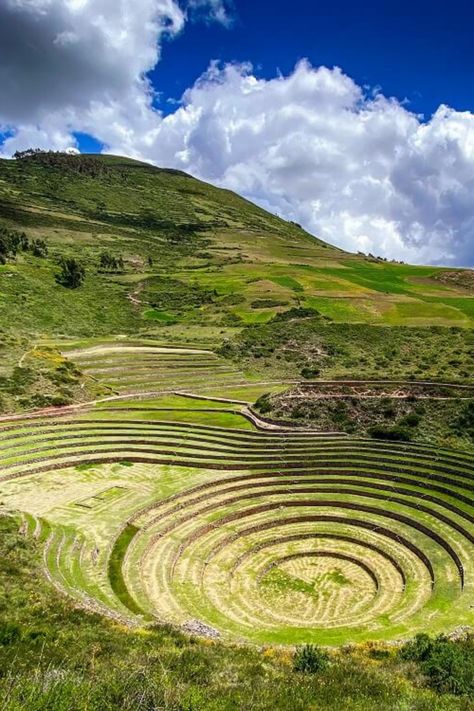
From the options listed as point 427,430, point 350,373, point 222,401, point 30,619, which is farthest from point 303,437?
point 30,619

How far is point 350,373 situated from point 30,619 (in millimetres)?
48403

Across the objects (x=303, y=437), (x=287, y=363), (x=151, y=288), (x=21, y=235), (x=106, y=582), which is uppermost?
(x=21, y=235)

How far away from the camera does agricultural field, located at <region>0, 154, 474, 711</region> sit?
18.4 metres

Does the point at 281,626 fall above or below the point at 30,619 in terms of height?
below

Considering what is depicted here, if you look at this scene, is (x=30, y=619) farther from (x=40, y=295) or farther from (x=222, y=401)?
(x=40, y=295)

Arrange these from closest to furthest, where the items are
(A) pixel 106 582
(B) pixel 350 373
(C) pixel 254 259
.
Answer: (A) pixel 106 582 → (B) pixel 350 373 → (C) pixel 254 259

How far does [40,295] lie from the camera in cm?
10188

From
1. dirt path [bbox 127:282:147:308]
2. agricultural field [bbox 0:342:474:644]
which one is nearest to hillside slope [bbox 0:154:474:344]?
dirt path [bbox 127:282:147:308]

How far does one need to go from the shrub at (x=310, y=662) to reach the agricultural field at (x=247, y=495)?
276 mm

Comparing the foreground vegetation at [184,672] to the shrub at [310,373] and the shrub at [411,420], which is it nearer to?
the shrub at [411,420]

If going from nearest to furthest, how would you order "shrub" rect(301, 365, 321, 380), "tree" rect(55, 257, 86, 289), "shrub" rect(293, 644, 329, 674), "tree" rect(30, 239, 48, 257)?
"shrub" rect(293, 644, 329, 674)
"shrub" rect(301, 365, 321, 380)
"tree" rect(55, 257, 86, 289)
"tree" rect(30, 239, 48, 257)

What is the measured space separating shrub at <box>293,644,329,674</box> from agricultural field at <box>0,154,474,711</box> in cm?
28

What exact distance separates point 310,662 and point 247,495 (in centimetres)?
1918

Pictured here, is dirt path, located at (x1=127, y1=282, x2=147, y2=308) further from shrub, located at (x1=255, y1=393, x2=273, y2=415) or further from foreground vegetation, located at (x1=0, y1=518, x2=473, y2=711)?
foreground vegetation, located at (x1=0, y1=518, x2=473, y2=711)
